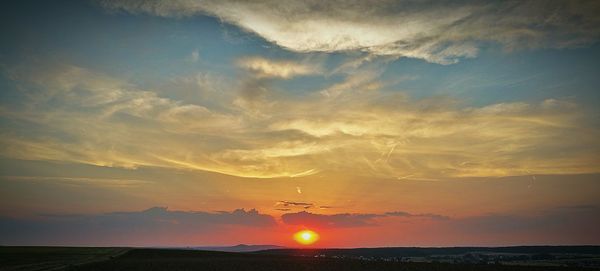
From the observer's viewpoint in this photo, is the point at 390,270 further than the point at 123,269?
No

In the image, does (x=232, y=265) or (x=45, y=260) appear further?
(x=45, y=260)

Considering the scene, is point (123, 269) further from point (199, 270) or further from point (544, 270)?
point (544, 270)

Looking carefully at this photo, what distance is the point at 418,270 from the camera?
2288 inches

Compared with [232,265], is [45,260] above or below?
below

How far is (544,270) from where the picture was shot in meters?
57.0

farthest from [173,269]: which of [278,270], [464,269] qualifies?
[464,269]

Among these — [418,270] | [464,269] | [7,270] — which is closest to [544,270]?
[464,269]

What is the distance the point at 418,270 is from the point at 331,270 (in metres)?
11.9

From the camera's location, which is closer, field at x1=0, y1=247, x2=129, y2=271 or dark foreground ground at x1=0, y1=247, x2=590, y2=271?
dark foreground ground at x1=0, y1=247, x2=590, y2=271

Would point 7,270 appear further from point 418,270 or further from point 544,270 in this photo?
point 544,270

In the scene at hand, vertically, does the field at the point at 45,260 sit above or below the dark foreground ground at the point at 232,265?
below

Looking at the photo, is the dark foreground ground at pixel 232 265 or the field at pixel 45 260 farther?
the field at pixel 45 260

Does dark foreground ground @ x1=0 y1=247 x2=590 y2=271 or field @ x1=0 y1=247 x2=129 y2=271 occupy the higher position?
dark foreground ground @ x1=0 y1=247 x2=590 y2=271

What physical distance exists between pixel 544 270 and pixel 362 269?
24359mm
